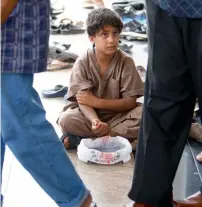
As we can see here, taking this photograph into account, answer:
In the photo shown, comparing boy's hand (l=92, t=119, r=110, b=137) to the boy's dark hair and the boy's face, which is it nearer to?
the boy's face

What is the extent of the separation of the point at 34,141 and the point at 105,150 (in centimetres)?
86

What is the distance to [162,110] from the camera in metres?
1.86

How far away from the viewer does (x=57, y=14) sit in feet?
16.6

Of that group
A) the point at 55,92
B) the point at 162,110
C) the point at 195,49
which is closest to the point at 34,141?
the point at 162,110

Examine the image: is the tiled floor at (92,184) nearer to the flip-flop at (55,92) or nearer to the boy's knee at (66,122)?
the boy's knee at (66,122)

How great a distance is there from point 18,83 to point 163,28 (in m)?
0.48

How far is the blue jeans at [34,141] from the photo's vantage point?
1.75 m

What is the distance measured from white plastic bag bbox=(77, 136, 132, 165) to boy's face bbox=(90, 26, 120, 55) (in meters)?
0.43

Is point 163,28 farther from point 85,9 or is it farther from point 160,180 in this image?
point 85,9

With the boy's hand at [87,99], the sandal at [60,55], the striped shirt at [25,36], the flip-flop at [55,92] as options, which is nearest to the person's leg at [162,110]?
the striped shirt at [25,36]

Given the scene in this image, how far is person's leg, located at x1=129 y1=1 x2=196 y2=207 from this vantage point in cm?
178

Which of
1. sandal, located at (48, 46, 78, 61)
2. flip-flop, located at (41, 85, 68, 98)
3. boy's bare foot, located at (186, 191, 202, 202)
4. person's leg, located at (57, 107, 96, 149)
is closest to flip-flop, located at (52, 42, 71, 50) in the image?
sandal, located at (48, 46, 78, 61)

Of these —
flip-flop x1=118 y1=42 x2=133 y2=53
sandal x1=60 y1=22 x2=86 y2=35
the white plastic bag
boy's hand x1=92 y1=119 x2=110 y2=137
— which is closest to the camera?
the white plastic bag

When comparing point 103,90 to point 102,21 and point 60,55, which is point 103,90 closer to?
point 102,21
